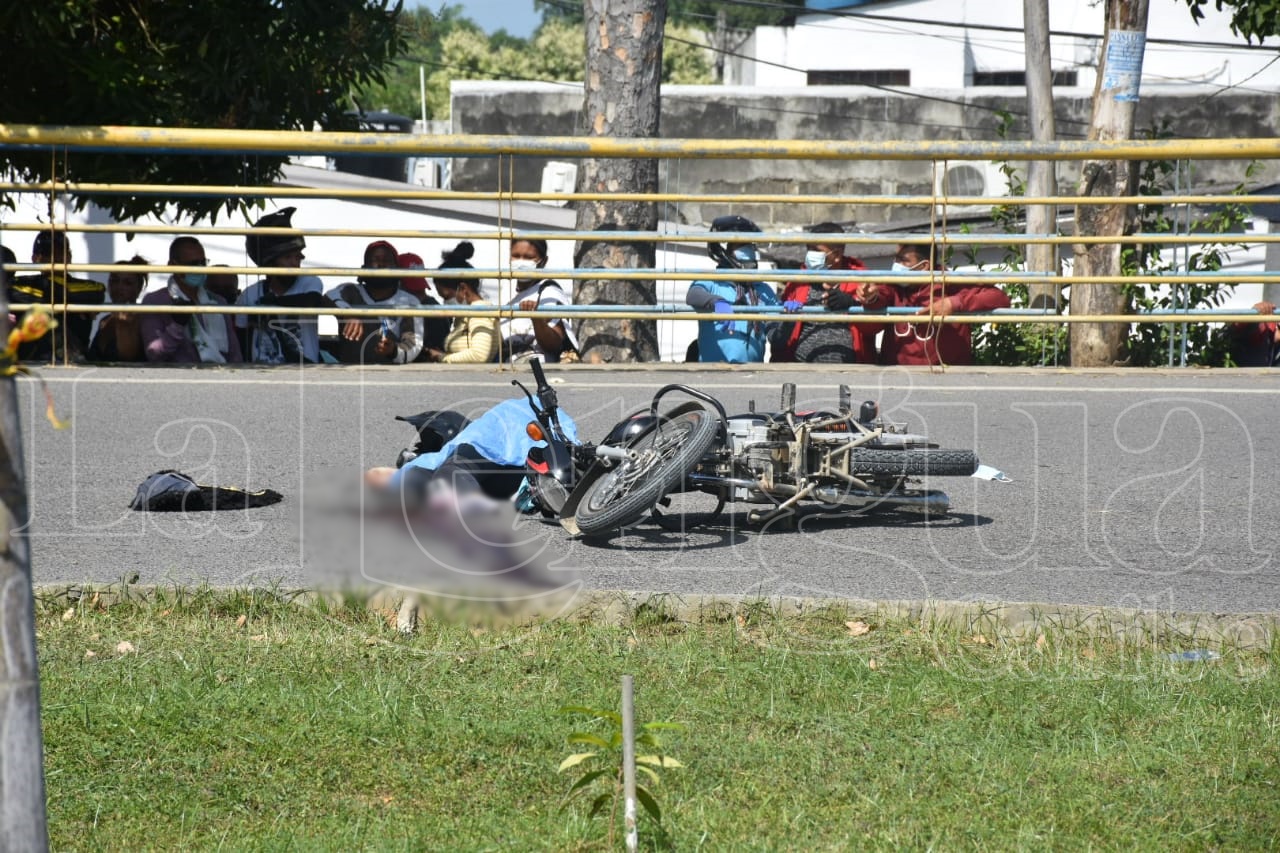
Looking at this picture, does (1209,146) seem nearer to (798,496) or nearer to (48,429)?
(798,496)

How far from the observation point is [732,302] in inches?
476

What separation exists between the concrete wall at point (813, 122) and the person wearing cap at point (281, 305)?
2174 cm

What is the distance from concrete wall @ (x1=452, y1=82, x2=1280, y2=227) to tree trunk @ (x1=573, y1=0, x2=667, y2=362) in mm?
19881

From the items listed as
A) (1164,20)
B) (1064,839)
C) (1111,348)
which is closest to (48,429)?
(1064,839)

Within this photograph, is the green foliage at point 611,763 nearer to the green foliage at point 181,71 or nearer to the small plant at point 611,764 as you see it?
the small plant at point 611,764

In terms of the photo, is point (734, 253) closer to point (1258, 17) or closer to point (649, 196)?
point (649, 196)

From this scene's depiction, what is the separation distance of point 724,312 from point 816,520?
463cm

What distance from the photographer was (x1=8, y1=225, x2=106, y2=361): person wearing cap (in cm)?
1155

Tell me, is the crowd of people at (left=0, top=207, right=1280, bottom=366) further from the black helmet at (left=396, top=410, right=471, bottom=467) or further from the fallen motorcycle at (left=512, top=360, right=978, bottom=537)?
the fallen motorcycle at (left=512, top=360, right=978, bottom=537)

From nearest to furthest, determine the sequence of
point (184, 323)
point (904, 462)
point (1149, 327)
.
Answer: point (904, 462) → point (184, 323) → point (1149, 327)

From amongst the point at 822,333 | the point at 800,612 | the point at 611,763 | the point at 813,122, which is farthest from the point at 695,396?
the point at 813,122

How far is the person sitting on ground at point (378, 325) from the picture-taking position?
39.9ft

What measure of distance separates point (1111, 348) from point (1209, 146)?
2006 mm

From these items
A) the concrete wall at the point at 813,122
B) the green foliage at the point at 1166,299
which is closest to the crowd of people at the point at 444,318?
the green foliage at the point at 1166,299
